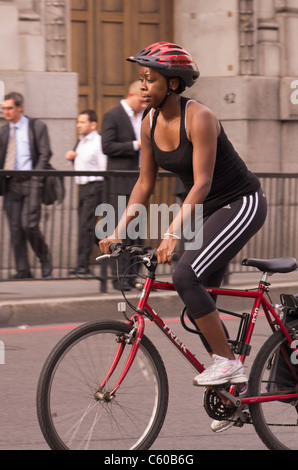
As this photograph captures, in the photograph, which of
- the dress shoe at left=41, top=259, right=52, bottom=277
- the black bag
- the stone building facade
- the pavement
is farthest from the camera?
the stone building facade

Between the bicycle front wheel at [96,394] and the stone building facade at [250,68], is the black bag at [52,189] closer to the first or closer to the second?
the stone building facade at [250,68]

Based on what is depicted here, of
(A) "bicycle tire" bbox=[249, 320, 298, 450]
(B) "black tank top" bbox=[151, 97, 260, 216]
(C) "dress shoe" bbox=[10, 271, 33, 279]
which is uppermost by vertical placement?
(B) "black tank top" bbox=[151, 97, 260, 216]

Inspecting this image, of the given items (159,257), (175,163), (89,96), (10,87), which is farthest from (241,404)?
(89,96)

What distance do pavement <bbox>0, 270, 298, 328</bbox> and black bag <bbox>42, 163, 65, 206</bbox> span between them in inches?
28.1

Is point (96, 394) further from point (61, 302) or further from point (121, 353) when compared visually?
point (61, 302)

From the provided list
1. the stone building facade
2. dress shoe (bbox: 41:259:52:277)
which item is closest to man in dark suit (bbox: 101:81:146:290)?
dress shoe (bbox: 41:259:52:277)

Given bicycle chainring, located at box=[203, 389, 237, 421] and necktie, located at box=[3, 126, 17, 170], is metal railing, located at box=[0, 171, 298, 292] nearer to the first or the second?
necktie, located at box=[3, 126, 17, 170]

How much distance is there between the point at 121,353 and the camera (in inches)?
177

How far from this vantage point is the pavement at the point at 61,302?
8531 millimetres

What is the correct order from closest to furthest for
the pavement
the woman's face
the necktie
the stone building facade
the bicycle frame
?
the bicycle frame → the woman's face → the pavement → the necktie → the stone building facade

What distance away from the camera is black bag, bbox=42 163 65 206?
898 centimetres

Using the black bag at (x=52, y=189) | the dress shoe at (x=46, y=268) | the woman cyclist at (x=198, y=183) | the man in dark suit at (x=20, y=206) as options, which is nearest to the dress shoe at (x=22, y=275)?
the man in dark suit at (x=20, y=206)

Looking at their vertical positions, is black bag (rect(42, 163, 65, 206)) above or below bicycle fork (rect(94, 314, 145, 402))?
above

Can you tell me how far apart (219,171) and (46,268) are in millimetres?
4600
